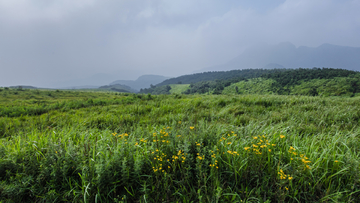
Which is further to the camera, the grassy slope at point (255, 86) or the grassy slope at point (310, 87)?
the grassy slope at point (255, 86)

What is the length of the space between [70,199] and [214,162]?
2.01 meters

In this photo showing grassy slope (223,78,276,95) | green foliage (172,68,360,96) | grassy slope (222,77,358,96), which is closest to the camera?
grassy slope (222,77,358,96)

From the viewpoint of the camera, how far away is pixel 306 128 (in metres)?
3.66

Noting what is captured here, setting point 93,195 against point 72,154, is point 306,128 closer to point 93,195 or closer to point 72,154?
point 93,195

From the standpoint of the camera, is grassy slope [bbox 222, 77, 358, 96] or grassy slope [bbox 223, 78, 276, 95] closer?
grassy slope [bbox 222, 77, 358, 96]

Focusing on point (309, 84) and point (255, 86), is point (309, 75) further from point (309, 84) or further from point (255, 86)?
point (255, 86)

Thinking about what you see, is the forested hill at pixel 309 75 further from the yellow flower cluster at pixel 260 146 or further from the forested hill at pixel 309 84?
the yellow flower cluster at pixel 260 146

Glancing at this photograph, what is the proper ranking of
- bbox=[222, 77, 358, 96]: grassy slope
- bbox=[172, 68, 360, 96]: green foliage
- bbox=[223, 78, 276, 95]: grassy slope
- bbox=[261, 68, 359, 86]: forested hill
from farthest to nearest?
bbox=[223, 78, 276, 95]: grassy slope
bbox=[261, 68, 359, 86]: forested hill
bbox=[172, 68, 360, 96]: green foliage
bbox=[222, 77, 358, 96]: grassy slope

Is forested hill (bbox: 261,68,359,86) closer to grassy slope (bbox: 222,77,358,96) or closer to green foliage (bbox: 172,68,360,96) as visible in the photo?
green foliage (bbox: 172,68,360,96)

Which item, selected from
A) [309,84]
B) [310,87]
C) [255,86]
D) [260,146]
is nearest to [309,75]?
[309,84]

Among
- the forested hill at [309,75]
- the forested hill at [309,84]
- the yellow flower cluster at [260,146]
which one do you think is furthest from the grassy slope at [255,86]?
the yellow flower cluster at [260,146]

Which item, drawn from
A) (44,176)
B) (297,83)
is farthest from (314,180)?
(297,83)

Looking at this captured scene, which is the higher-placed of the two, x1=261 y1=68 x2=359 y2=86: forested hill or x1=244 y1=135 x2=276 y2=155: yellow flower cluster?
x1=261 y1=68 x2=359 y2=86: forested hill

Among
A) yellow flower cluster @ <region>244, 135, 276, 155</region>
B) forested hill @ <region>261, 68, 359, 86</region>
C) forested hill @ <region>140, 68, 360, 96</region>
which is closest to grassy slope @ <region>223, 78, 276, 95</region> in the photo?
forested hill @ <region>140, 68, 360, 96</region>
